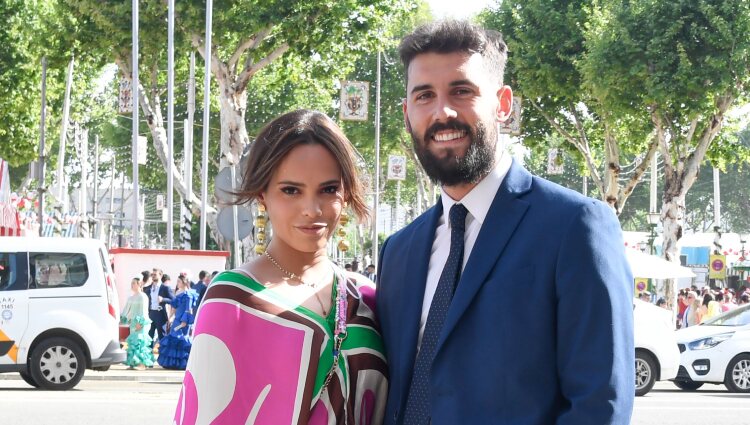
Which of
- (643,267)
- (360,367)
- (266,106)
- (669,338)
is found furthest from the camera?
(266,106)

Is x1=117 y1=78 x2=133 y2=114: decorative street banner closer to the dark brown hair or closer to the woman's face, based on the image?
the dark brown hair

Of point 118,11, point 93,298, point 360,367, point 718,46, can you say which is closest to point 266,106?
point 118,11

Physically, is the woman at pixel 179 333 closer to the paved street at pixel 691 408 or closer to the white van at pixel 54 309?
the white van at pixel 54 309

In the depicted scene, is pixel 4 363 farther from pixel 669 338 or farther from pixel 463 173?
pixel 463 173

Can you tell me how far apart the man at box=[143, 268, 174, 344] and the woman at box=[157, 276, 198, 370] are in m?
1.58

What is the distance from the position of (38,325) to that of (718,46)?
17652 millimetres

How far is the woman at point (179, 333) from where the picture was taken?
18.2 m

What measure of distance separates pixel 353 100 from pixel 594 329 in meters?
32.2

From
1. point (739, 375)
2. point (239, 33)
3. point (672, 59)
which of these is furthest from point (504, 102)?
point (239, 33)

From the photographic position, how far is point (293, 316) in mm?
3471

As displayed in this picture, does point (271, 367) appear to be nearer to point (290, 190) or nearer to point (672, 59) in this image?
point (290, 190)

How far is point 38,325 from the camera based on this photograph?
15023 mm


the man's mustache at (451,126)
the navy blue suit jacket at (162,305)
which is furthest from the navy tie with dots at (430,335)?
the navy blue suit jacket at (162,305)

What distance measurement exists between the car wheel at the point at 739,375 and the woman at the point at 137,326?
30.2 ft
